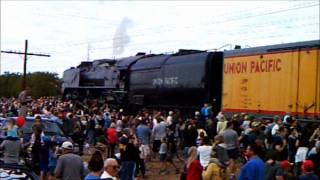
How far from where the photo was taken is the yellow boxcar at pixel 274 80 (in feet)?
69.9

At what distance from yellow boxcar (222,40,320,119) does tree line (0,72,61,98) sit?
239 feet

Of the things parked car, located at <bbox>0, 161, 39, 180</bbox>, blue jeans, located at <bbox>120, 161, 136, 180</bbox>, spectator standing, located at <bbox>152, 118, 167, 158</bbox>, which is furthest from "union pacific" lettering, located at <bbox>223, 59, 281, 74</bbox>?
parked car, located at <bbox>0, 161, 39, 180</bbox>

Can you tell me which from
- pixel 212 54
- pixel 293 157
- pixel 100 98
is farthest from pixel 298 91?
pixel 100 98

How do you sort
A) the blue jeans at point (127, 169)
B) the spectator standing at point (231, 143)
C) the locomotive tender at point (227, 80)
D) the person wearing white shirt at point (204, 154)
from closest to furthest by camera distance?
the person wearing white shirt at point (204, 154) < the blue jeans at point (127, 169) < the spectator standing at point (231, 143) < the locomotive tender at point (227, 80)

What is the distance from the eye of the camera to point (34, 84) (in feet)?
327

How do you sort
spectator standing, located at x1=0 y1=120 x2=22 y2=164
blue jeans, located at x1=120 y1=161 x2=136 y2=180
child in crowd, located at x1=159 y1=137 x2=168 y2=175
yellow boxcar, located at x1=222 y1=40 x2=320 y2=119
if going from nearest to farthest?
spectator standing, located at x1=0 y1=120 x2=22 y2=164, blue jeans, located at x1=120 y1=161 x2=136 y2=180, child in crowd, located at x1=159 y1=137 x2=168 y2=175, yellow boxcar, located at x1=222 y1=40 x2=320 y2=119

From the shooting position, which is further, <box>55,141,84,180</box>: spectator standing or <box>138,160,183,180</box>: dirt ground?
<box>138,160,183,180</box>: dirt ground

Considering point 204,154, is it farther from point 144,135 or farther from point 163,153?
point 144,135

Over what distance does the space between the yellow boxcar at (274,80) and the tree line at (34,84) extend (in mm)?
72861

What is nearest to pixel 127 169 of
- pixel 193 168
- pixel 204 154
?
pixel 204 154

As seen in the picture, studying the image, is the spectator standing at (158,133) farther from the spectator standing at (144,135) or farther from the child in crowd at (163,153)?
the child in crowd at (163,153)

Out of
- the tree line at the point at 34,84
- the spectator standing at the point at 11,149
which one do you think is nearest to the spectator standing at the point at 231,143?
the spectator standing at the point at 11,149

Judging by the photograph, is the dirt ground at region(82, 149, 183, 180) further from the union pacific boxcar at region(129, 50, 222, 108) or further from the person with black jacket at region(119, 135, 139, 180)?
the union pacific boxcar at region(129, 50, 222, 108)

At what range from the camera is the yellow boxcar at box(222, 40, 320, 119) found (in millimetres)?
21303
